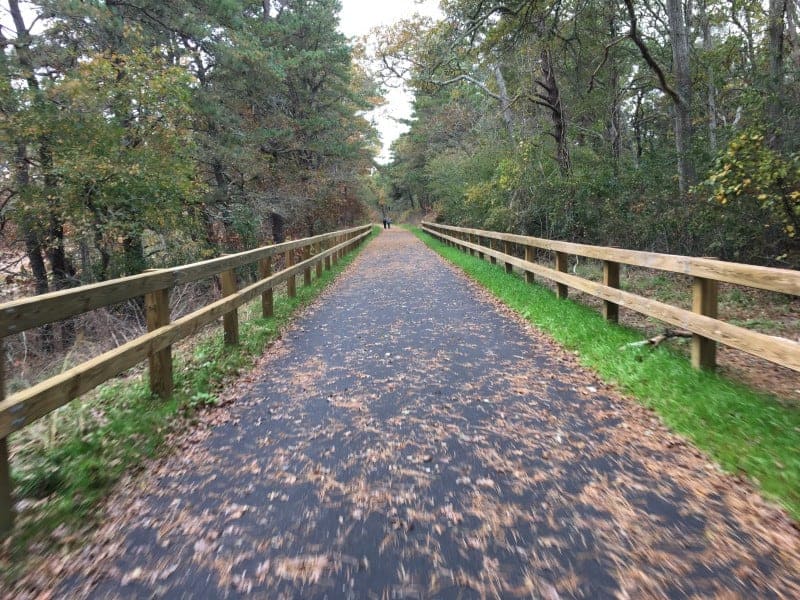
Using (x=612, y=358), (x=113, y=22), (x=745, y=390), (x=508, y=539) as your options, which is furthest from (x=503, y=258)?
(x=113, y=22)

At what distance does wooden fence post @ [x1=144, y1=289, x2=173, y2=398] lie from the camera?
378 cm

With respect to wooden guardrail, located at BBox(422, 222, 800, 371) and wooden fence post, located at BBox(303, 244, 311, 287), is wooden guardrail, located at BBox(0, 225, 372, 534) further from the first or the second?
wooden guardrail, located at BBox(422, 222, 800, 371)

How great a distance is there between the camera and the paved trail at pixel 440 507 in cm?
196

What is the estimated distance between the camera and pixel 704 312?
3.93m

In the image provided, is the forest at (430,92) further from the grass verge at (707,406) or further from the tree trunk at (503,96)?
the grass verge at (707,406)

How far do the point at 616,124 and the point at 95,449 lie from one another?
57.0ft

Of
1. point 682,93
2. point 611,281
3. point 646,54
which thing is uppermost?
point 646,54

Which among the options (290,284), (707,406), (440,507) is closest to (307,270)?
(290,284)

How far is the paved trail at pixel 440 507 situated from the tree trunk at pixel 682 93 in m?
7.33

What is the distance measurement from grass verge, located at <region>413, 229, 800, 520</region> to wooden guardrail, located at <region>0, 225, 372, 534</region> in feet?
11.6

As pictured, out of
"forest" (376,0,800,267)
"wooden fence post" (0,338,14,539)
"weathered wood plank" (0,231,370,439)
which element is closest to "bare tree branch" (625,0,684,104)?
"forest" (376,0,800,267)

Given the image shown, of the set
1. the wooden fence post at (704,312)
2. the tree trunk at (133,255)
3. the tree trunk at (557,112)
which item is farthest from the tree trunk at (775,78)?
the tree trunk at (133,255)

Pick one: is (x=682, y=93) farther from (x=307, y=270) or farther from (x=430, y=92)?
(x=307, y=270)

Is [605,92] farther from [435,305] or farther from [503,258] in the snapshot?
[435,305]
